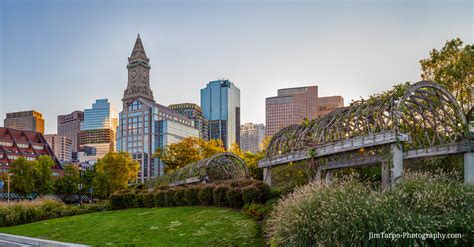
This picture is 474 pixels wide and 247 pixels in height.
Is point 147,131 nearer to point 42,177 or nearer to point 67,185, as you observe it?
point 67,185

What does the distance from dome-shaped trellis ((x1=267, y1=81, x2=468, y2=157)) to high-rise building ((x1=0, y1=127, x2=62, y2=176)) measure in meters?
68.3

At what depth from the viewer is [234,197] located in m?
18.8

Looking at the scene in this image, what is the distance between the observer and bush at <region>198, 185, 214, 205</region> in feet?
→ 69.8

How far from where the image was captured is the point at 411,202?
968 centimetres

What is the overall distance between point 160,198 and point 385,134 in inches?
567

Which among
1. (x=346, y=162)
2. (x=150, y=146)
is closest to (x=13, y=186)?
(x=346, y=162)

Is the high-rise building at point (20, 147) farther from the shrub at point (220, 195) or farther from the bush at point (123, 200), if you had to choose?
the shrub at point (220, 195)

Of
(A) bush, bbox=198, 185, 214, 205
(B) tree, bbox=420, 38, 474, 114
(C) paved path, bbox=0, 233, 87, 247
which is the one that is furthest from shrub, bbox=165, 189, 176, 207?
(B) tree, bbox=420, 38, 474, 114

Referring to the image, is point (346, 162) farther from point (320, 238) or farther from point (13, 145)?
point (13, 145)

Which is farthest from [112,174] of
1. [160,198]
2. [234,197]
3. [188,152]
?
[234,197]

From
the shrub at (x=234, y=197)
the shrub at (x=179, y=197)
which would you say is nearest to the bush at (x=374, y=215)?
the shrub at (x=234, y=197)

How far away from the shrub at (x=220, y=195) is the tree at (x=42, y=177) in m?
42.6

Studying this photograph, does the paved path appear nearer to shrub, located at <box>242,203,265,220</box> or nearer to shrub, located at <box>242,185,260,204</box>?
shrub, located at <box>242,203,265,220</box>

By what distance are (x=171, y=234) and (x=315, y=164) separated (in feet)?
34.8
